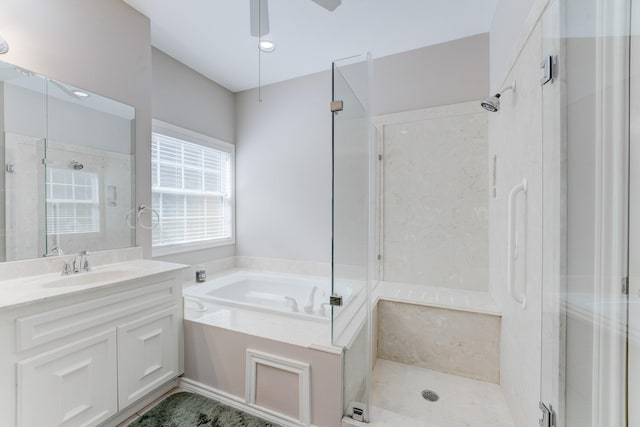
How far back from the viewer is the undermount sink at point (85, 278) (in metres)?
1.49

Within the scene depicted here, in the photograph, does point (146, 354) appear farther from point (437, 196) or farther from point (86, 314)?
point (437, 196)

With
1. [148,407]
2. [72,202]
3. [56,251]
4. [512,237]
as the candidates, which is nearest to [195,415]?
[148,407]

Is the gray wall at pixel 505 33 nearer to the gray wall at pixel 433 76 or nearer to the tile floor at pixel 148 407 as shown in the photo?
the gray wall at pixel 433 76

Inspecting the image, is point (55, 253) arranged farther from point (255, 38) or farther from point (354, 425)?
point (255, 38)

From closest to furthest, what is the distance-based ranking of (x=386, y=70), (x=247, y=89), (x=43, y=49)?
(x=43, y=49), (x=386, y=70), (x=247, y=89)

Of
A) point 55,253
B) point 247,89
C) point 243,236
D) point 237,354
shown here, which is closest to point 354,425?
point 237,354

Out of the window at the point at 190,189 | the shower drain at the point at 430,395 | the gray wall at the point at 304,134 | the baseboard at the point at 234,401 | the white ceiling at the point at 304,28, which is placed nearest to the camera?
the baseboard at the point at 234,401

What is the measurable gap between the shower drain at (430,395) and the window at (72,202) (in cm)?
252

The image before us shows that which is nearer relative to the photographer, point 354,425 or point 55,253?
point 354,425

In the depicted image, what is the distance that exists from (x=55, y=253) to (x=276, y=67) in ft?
8.25

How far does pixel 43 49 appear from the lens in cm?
164

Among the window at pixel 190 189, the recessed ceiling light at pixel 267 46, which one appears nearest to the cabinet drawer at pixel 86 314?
the window at pixel 190 189

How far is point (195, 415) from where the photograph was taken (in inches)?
64.0

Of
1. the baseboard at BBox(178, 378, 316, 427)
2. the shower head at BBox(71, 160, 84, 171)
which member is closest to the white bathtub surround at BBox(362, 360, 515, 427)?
the baseboard at BBox(178, 378, 316, 427)
